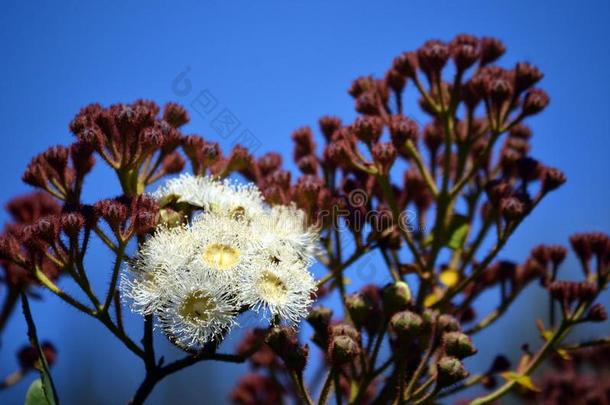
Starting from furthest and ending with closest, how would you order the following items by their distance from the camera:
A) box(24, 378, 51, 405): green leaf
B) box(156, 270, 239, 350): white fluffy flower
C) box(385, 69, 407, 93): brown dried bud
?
1. box(385, 69, 407, 93): brown dried bud
2. box(24, 378, 51, 405): green leaf
3. box(156, 270, 239, 350): white fluffy flower

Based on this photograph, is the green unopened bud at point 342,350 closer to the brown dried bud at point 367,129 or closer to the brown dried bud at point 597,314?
the brown dried bud at point 367,129

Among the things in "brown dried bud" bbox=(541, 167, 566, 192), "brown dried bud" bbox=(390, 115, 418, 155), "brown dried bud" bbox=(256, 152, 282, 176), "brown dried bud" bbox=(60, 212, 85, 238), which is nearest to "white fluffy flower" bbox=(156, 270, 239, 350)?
"brown dried bud" bbox=(60, 212, 85, 238)

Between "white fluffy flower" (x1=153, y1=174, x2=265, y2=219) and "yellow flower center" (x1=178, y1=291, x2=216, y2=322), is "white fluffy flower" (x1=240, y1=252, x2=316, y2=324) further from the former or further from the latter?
"white fluffy flower" (x1=153, y1=174, x2=265, y2=219)

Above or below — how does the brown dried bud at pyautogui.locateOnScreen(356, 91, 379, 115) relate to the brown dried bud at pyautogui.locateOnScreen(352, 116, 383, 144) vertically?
above

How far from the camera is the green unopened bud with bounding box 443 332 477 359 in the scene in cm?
327

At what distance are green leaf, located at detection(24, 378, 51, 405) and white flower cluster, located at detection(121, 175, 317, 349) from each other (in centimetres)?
51

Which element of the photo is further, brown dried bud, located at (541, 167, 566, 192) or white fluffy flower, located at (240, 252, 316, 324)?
brown dried bud, located at (541, 167, 566, 192)

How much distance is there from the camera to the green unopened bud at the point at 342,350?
3.07 metres

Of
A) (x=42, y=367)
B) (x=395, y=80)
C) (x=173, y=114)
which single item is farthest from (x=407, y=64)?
(x=42, y=367)

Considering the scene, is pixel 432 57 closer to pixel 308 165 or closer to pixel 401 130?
pixel 401 130

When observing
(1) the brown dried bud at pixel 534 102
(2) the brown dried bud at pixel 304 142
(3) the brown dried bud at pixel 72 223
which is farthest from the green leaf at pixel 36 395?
(1) the brown dried bud at pixel 534 102

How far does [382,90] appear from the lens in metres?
4.26

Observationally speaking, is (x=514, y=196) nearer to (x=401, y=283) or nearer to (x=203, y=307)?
(x=401, y=283)

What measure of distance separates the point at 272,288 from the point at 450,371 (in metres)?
0.83
